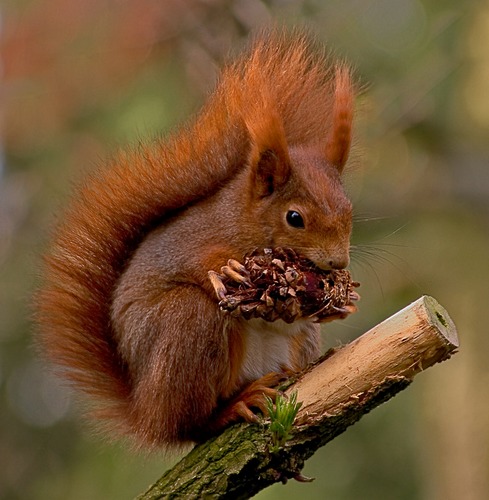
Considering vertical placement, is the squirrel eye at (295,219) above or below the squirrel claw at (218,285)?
above

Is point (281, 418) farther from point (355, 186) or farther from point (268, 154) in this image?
point (355, 186)

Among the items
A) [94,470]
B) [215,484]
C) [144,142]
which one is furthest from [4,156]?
[215,484]

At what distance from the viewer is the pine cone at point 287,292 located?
6.15 feet

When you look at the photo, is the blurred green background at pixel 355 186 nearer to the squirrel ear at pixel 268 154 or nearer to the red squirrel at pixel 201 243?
the red squirrel at pixel 201 243

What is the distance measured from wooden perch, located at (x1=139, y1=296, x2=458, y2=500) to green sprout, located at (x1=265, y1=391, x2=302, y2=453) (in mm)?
16

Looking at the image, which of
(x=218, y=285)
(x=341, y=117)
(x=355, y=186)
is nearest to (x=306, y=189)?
(x=341, y=117)

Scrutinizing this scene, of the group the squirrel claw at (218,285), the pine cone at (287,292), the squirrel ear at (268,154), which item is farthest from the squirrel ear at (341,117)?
the squirrel claw at (218,285)

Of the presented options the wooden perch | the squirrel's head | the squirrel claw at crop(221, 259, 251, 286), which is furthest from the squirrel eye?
the wooden perch

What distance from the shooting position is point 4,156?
13.5ft

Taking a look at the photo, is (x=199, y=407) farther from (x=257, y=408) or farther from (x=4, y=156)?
(x=4, y=156)

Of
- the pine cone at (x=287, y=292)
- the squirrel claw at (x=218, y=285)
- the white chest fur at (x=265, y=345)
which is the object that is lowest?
the white chest fur at (x=265, y=345)

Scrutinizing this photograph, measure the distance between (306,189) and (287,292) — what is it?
0.99 ft

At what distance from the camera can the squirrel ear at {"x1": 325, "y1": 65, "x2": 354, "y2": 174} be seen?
2.15m

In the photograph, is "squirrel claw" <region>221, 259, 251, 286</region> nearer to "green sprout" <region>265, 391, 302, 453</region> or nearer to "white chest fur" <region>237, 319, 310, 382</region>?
"white chest fur" <region>237, 319, 310, 382</region>
